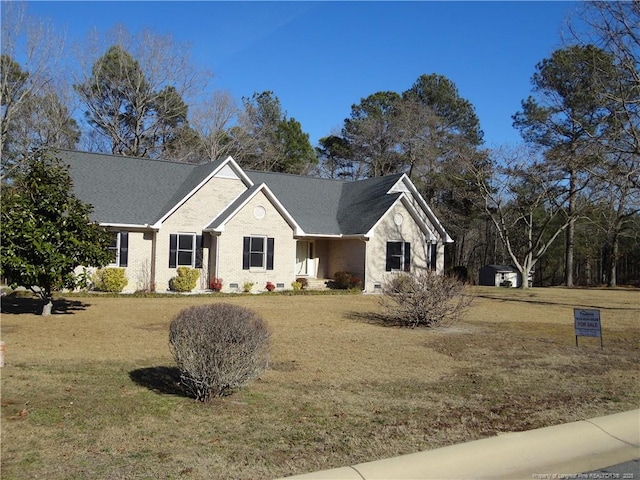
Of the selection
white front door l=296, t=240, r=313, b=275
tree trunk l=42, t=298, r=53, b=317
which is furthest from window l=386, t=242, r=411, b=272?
tree trunk l=42, t=298, r=53, b=317

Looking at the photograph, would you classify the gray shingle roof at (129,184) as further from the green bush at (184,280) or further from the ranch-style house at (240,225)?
the green bush at (184,280)

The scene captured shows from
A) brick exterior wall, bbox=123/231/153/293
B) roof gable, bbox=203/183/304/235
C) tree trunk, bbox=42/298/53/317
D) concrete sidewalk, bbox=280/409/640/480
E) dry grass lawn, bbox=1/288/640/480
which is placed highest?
roof gable, bbox=203/183/304/235

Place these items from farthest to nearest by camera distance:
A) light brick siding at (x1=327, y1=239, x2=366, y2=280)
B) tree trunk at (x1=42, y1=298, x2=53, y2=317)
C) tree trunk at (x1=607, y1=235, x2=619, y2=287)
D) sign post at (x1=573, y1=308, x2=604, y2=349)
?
tree trunk at (x1=607, y1=235, x2=619, y2=287), light brick siding at (x1=327, y1=239, x2=366, y2=280), tree trunk at (x1=42, y1=298, x2=53, y2=317), sign post at (x1=573, y1=308, x2=604, y2=349)

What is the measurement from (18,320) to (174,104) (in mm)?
30400

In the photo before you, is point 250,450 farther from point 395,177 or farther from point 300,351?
point 395,177

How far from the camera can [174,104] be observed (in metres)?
42.2

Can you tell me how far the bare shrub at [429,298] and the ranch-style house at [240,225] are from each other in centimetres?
1145

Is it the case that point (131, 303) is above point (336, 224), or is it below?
below

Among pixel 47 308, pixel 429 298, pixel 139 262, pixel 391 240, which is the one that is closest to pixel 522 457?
pixel 429 298

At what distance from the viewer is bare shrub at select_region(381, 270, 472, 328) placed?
14695mm

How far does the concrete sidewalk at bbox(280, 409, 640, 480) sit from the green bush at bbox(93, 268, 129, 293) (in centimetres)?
1944

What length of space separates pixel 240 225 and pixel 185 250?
260 centimetres

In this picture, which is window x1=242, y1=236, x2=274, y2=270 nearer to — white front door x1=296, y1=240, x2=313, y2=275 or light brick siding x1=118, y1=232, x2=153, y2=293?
white front door x1=296, y1=240, x2=313, y2=275

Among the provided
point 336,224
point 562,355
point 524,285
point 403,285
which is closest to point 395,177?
point 336,224
